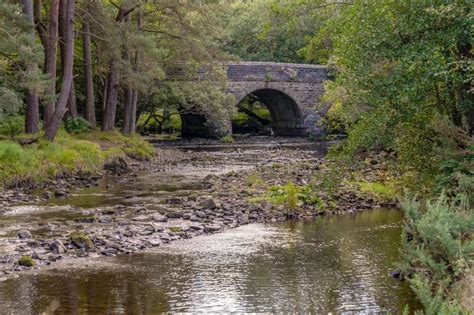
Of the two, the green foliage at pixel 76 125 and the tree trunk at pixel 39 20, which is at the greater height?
the tree trunk at pixel 39 20

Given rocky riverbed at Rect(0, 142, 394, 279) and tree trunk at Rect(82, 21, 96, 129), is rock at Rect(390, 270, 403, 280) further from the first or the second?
tree trunk at Rect(82, 21, 96, 129)

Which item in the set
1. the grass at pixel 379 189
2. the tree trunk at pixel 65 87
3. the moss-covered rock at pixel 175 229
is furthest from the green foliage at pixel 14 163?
the grass at pixel 379 189

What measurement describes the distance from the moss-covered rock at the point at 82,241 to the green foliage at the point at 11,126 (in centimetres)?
1037

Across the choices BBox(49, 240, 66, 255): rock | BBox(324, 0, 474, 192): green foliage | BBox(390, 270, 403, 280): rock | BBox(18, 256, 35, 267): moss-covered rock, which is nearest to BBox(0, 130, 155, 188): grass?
BBox(49, 240, 66, 255): rock

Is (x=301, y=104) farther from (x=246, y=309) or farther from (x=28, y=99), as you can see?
(x=246, y=309)

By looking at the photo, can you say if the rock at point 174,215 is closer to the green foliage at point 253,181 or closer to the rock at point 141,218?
the rock at point 141,218

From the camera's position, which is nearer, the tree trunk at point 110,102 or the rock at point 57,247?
the rock at point 57,247

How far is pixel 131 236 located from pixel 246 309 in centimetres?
421

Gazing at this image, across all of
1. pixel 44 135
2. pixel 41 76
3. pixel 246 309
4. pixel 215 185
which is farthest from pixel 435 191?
pixel 44 135

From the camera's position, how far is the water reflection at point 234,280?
7.96m

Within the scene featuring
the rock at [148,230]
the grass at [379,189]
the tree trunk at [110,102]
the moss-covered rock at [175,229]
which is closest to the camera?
the rock at [148,230]

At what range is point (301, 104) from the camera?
41.8m

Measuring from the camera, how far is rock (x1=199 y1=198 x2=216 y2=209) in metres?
14.6

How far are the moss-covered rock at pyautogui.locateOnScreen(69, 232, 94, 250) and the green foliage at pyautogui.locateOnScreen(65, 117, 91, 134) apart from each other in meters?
14.3
